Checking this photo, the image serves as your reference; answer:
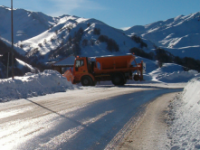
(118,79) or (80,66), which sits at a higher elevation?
(80,66)

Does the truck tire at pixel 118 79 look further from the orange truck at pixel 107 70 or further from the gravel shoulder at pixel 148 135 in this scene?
the gravel shoulder at pixel 148 135

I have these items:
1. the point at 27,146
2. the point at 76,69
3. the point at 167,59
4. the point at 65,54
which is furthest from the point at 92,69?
the point at 65,54

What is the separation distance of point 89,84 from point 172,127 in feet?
54.9

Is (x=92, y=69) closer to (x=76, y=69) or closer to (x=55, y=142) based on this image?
(x=76, y=69)

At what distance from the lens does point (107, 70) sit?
22578mm

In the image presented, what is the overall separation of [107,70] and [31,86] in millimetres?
10271

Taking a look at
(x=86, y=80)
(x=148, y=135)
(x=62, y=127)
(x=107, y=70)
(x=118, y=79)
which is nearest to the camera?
(x=148, y=135)

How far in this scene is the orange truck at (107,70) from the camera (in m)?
22.2

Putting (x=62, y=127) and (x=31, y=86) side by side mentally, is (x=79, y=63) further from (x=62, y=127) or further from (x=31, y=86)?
(x=62, y=127)

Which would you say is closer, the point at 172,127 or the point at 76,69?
the point at 172,127

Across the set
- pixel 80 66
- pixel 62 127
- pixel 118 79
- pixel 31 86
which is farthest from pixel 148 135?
pixel 80 66

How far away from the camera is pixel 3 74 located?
43531 mm

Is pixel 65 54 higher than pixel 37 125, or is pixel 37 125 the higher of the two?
pixel 65 54

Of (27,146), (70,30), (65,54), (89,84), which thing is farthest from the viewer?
(70,30)
